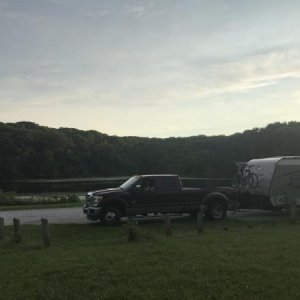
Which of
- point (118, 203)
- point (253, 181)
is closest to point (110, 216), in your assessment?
point (118, 203)

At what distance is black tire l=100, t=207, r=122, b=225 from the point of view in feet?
61.2

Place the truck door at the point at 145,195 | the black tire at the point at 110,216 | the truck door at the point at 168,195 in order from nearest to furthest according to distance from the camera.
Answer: the black tire at the point at 110,216 → the truck door at the point at 145,195 → the truck door at the point at 168,195

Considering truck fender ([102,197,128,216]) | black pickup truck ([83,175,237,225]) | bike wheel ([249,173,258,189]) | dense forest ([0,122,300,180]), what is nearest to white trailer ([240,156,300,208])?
bike wheel ([249,173,258,189])

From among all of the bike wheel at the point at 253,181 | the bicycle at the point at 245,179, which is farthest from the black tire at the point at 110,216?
the bike wheel at the point at 253,181

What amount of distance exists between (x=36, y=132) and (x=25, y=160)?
410 inches

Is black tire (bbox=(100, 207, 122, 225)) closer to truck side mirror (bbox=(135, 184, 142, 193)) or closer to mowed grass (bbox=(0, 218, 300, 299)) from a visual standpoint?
truck side mirror (bbox=(135, 184, 142, 193))

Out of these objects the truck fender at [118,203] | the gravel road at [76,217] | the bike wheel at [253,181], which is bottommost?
the gravel road at [76,217]

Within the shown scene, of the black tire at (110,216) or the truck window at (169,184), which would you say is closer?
the black tire at (110,216)

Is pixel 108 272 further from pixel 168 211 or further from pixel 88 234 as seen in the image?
pixel 168 211

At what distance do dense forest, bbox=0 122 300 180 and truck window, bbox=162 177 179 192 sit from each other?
76790 mm

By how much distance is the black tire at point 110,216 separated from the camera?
1864 cm

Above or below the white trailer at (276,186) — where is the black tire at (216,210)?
below

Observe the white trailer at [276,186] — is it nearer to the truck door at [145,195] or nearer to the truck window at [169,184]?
the truck window at [169,184]

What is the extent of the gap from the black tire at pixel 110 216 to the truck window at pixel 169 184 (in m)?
2.07
